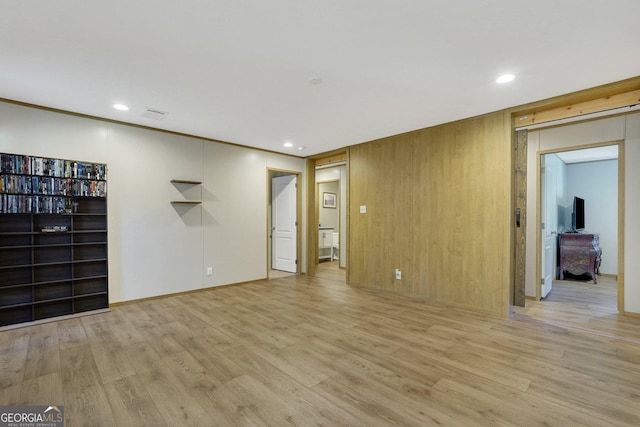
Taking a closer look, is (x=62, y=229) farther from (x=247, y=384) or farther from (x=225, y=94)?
(x=247, y=384)

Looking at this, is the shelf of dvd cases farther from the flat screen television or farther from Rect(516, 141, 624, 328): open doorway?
the flat screen television

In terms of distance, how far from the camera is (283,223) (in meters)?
6.44

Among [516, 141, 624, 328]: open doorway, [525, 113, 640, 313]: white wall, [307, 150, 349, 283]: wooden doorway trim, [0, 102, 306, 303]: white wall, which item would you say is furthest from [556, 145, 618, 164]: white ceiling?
[0, 102, 306, 303]: white wall

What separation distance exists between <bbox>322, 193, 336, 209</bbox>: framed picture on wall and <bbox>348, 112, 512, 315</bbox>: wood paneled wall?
8.92 ft

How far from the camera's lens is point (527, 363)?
2381 mm

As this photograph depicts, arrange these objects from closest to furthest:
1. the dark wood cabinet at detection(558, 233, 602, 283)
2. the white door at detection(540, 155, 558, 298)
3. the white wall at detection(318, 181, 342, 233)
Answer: the white door at detection(540, 155, 558, 298) → the dark wood cabinet at detection(558, 233, 602, 283) → the white wall at detection(318, 181, 342, 233)

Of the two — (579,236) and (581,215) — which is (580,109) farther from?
(581,215)

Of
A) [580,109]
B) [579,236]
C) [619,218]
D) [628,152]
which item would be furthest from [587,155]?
[580,109]

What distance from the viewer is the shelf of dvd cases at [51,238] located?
10.6 ft

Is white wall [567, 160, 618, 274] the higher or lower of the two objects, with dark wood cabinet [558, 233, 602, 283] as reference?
higher

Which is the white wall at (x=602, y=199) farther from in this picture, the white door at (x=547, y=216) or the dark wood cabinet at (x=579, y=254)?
the white door at (x=547, y=216)

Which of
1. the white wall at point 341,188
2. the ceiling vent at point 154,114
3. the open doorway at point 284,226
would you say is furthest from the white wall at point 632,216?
the ceiling vent at point 154,114

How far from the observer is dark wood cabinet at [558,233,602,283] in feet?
17.6

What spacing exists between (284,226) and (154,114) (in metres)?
3.38
